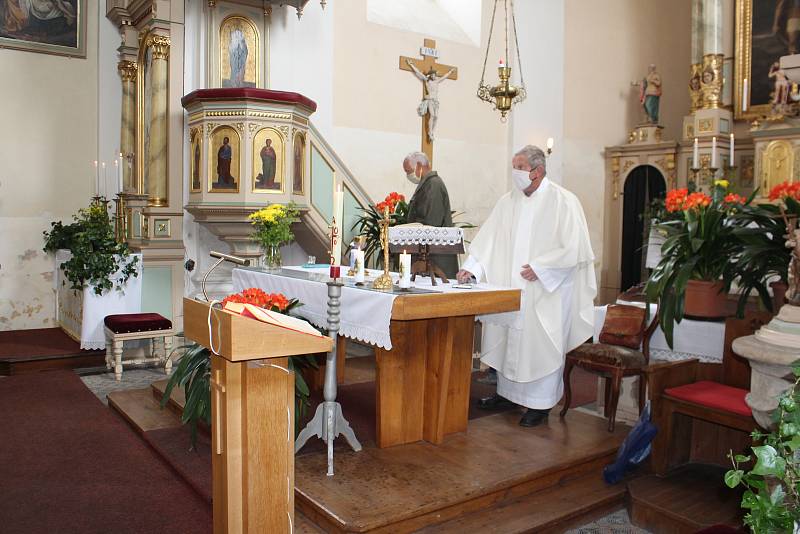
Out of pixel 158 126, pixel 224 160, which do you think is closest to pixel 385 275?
pixel 224 160

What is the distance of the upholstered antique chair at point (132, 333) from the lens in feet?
21.1

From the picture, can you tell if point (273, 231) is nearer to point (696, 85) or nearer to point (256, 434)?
point (256, 434)

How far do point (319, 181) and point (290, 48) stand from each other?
2.18 m

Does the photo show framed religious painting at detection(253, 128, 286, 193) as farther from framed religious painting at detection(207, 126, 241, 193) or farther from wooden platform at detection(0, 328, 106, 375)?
wooden platform at detection(0, 328, 106, 375)

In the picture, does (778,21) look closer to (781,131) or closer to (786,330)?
(781,131)

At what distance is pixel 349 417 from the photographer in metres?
4.69

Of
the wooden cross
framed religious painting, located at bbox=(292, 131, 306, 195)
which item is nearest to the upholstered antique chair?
framed religious painting, located at bbox=(292, 131, 306, 195)

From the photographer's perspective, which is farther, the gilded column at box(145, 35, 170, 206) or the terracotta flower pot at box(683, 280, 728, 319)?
the gilded column at box(145, 35, 170, 206)

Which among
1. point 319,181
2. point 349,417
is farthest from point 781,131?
point 349,417

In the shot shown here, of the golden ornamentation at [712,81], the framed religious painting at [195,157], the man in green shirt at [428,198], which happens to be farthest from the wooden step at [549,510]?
the golden ornamentation at [712,81]

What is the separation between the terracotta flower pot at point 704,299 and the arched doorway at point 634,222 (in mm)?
6978

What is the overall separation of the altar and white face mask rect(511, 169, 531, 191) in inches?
36.0

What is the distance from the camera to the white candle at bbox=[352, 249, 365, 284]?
4352 mm

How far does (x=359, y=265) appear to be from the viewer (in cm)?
456
